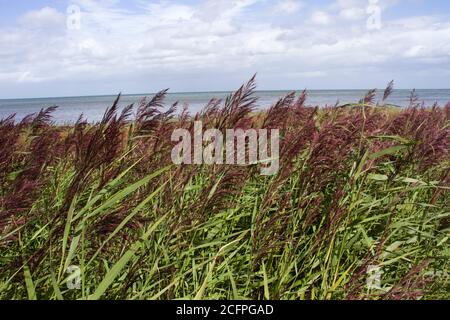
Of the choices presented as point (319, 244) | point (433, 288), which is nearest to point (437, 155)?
point (433, 288)

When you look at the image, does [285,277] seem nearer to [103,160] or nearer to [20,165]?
[103,160]

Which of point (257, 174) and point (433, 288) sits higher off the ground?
point (257, 174)

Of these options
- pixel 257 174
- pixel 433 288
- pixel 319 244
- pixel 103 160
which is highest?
pixel 103 160

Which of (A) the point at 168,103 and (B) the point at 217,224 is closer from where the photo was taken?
(B) the point at 217,224

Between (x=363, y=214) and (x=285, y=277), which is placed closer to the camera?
(x=285, y=277)

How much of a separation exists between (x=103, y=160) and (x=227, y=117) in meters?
1.08

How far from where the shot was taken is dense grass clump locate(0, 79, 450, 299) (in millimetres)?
1915

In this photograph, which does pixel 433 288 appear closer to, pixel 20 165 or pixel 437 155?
pixel 437 155

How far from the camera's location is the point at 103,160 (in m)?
1.89

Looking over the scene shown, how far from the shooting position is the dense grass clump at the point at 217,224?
75.4 inches

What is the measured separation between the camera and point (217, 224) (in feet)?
9.03
